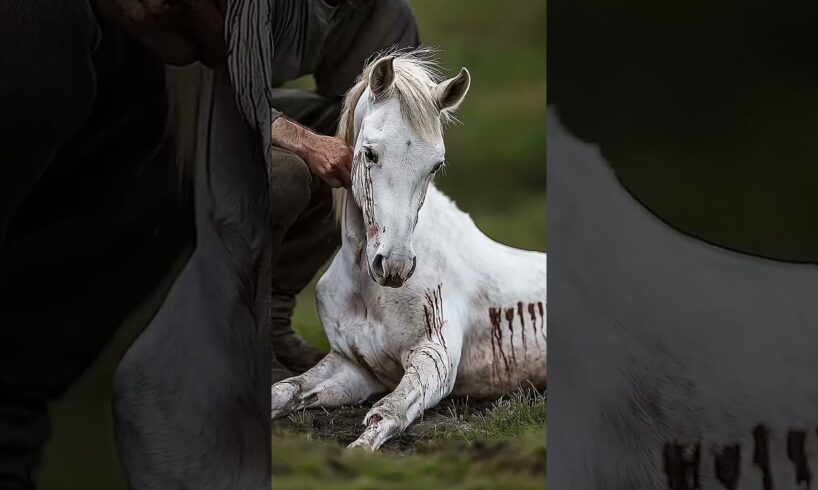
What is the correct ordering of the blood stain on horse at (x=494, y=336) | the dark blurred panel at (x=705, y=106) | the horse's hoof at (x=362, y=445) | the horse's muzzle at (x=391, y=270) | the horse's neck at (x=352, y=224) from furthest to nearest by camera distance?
the blood stain on horse at (x=494, y=336) < the horse's neck at (x=352, y=224) < the horse's hoof at (x=362, y=445) < the horse's muzzle at (x=391, y=270) < the dark blurred panel at (x=705, y=106)

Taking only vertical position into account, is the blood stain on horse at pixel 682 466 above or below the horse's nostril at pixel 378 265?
below

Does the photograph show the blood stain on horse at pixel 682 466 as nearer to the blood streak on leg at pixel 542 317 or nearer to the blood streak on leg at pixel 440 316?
the blood streak on leg at pixel 542 317

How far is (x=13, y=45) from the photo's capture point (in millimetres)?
3277

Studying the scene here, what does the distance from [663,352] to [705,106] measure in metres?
0.82

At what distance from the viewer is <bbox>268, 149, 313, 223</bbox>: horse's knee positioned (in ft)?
12.1

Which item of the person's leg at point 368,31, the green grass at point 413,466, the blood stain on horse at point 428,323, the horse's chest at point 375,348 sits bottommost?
the green grass at point 413,466

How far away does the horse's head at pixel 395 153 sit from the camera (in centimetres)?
343

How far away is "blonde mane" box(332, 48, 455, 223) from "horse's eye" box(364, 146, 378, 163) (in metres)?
0.09

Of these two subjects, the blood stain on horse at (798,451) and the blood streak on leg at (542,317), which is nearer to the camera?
the blood stain on horse at (798,451)

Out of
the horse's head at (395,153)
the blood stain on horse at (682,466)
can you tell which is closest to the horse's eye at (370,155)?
the horse's head at (395,153)

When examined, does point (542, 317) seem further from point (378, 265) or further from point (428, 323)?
point (378, 265)

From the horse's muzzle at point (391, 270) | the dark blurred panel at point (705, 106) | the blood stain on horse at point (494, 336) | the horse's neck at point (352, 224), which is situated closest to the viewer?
the dark blurred panel at point (705, 106)

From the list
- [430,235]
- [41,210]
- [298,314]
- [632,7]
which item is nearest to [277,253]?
[298,314]

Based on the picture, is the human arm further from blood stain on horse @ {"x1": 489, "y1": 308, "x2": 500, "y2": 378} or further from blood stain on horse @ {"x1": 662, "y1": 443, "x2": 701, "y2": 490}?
blood stain on horse @ {"x1": 662, "y1": 443, "x2": 701, "y2": 490}
